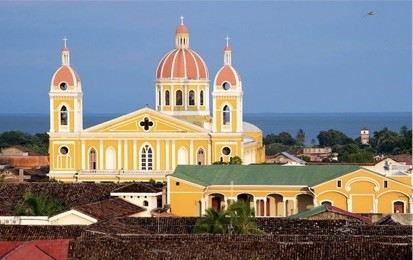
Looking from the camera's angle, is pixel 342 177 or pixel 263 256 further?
pixel 342 177

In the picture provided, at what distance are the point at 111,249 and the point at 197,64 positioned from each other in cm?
3692

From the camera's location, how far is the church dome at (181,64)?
73.1 meters

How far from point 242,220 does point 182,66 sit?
1189 inches

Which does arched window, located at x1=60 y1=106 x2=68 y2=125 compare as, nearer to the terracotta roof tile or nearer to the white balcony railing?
the white balcony railing

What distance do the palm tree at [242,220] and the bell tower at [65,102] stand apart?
1067 inches

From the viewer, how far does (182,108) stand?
73500mm

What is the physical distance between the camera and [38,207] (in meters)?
50.8

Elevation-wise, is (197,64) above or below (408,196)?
above

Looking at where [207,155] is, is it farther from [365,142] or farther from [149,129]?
[365,142]

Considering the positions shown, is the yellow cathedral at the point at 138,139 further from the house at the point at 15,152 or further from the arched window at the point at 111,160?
the house at the point at 15,152

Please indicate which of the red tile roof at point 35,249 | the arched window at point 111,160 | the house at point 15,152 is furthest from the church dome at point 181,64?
the red tile roof at point 35,249

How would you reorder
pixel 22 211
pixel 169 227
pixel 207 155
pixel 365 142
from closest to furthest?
pixel 169 227 → pixel 22 211 → pixel 207 155 → pixel 365 142

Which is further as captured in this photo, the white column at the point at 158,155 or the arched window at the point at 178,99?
the arched window at the point at 178,99

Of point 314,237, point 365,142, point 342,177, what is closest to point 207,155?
point 342,177
